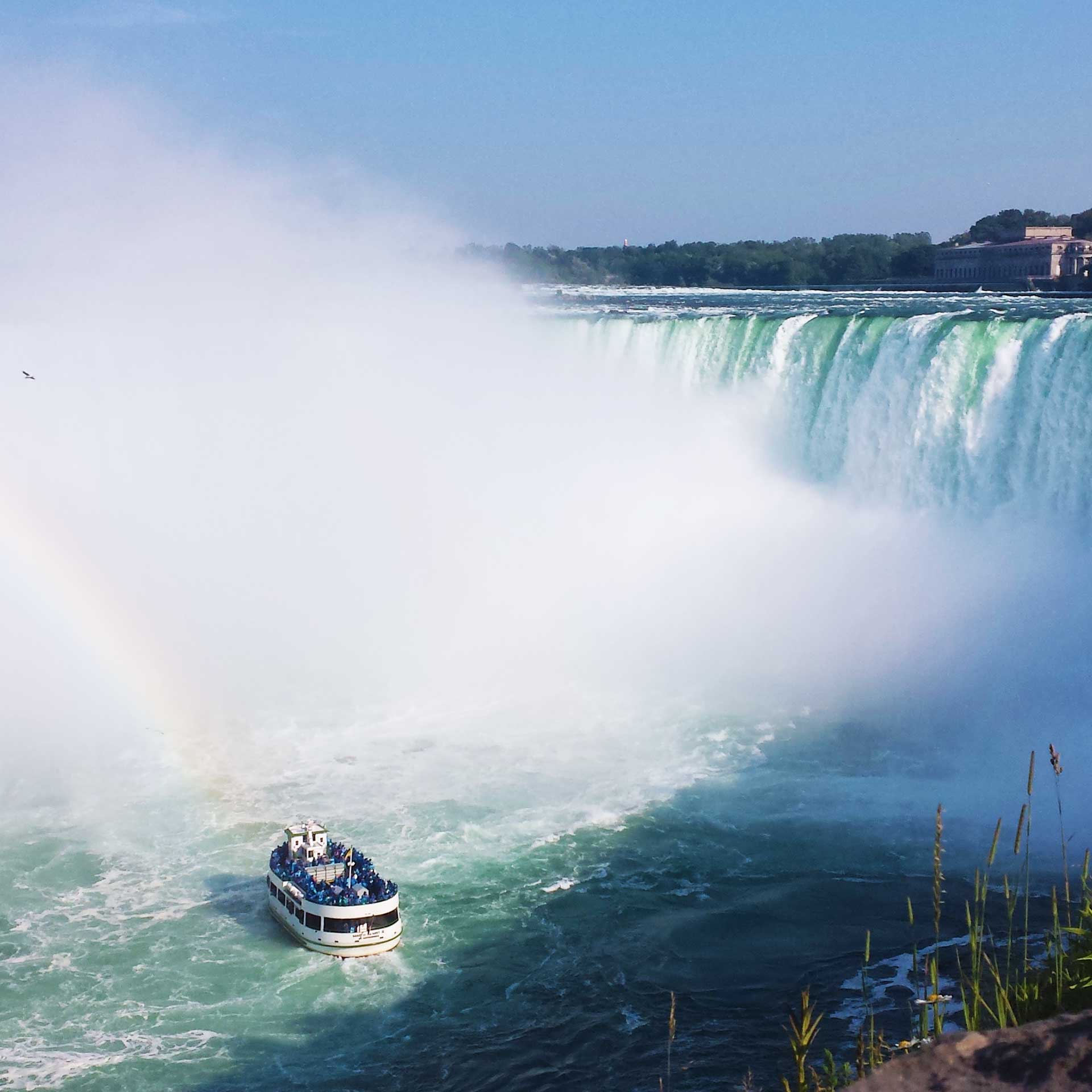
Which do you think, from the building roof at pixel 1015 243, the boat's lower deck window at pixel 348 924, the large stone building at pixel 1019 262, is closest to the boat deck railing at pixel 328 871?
the boat's lower deck window at pixel 348 924

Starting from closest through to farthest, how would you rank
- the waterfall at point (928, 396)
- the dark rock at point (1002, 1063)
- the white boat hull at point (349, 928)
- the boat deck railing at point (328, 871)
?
the dark rock at point (1002, 1063) < the white boat hull at point (349, 928) < the boat deck railing at point (328, 871) < the waterfall at point (928, 396)

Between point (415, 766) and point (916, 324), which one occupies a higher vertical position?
point (916, 324)

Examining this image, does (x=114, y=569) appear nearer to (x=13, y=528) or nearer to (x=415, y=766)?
(x=13, y=528)

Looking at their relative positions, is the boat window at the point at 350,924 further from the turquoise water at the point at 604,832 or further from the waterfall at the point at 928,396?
the waterfall at the point at 928,396

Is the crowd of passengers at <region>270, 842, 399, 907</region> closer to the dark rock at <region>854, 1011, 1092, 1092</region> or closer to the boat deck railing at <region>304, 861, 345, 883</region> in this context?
the boat deck railing at <region>304, 861, 345, 883</region>

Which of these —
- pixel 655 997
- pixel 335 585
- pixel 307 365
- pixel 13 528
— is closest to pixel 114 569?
pixel 13 528

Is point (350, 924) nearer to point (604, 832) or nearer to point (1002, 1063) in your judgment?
point (604, 832)

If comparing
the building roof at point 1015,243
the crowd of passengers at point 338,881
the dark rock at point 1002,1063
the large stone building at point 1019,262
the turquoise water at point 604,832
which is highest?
the building roof at point 1015,243
